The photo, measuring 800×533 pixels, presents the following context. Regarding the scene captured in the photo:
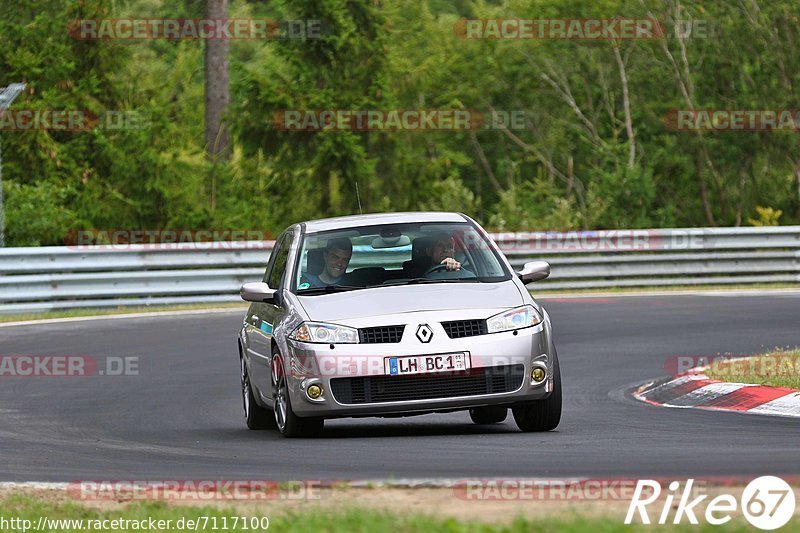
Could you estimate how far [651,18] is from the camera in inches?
1751

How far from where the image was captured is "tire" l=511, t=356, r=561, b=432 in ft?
34.4

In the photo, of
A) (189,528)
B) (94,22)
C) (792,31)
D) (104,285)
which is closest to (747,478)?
(189,528)

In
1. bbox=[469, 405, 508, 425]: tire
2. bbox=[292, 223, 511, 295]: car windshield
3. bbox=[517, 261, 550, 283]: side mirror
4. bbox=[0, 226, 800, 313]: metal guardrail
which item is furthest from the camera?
bbox=[0, 226, 800, 313]: metal guardrail

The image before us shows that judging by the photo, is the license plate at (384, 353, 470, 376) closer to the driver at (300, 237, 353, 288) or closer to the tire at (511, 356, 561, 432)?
the tire at (511, 356, 561, 432)


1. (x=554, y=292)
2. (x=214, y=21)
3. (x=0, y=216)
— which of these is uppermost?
(x=214, y=21)

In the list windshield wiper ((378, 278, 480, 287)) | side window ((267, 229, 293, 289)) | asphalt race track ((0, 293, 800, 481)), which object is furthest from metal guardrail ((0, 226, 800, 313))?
windshield wiper ((378, 278, 480, 287))

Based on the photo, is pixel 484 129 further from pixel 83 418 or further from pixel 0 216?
pixel 83 418

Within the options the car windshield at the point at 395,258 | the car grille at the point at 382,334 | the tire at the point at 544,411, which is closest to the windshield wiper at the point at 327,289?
the car windshield at the point at 395,258

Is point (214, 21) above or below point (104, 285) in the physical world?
above

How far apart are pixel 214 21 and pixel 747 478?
31.1m

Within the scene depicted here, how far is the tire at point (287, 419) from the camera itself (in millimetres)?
10531

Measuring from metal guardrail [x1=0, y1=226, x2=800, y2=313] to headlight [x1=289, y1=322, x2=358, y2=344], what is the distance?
13592mm

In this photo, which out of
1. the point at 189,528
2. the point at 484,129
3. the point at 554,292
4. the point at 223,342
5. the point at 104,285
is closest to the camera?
the point at 189,528

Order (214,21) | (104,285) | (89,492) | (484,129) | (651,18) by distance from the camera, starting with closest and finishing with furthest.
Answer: (89,492), (104,285), (214,21), (651,18), (484,129)
